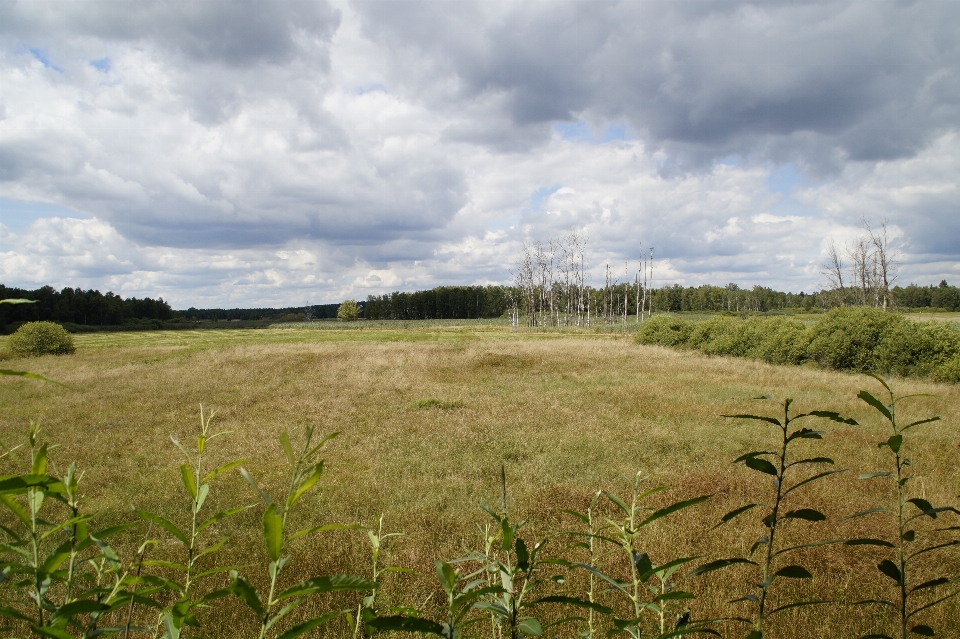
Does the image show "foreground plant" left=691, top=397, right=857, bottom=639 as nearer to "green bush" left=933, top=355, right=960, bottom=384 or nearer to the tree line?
"green bush" left=933, top=355, right=960, bottom=384

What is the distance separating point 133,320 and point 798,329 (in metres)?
110

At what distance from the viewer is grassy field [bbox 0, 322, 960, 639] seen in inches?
232

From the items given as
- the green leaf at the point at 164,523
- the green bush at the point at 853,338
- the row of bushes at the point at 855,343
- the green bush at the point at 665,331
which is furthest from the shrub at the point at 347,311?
the green leaf at the point at 164,523

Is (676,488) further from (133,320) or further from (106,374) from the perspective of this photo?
(133,320)

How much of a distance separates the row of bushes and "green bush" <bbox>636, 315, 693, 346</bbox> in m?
5.04

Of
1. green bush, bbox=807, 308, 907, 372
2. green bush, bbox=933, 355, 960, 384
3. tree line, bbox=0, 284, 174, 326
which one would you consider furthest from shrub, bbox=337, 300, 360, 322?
green bush, bbox=933, 355, 960, 384

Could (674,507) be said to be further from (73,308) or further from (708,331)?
A: (73,308)

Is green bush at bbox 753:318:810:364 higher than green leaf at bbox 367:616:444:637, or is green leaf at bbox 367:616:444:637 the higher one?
green leaf at bbox 367:616:444:637

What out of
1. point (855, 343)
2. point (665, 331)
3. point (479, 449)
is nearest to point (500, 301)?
point (665, 331)

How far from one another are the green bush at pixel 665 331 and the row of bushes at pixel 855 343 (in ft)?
16.5

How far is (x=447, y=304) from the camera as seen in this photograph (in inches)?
5714

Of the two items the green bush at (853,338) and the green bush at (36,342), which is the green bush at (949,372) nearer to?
the green bush at (853,338)

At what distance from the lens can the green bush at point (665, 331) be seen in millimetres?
35125

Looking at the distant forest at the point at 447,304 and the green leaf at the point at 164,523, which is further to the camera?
the distant forest at the point at 447,304
